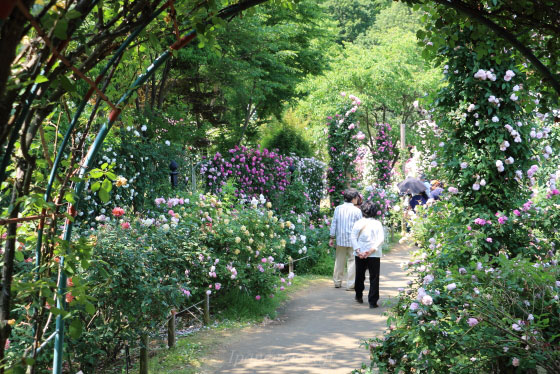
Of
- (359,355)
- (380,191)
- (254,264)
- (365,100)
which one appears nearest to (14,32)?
(359,355)

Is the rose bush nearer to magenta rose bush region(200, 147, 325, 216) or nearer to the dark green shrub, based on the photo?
magenta rose bush region(200, 147, 325, 216)

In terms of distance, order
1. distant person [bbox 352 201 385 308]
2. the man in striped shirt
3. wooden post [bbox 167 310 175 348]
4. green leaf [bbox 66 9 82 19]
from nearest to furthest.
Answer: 1. green leaf [bbox 66 9 82 19]
2. wooden post [bbox 167 310 175 348]
3. distant person [bbox 352 201 385 308]
4. the man in striped shirt

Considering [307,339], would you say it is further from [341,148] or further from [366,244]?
[341,148]

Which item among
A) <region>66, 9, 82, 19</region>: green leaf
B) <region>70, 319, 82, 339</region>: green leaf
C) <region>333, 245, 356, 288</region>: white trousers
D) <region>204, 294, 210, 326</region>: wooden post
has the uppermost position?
<region>66, 9, 82, 19</region>: green leaf

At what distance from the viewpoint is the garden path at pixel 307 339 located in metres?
5.13

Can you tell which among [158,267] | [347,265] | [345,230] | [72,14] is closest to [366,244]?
[345,230]

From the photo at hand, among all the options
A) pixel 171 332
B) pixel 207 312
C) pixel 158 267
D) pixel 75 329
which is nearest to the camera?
pixel 75 329

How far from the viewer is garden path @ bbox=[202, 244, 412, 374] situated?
5129mm

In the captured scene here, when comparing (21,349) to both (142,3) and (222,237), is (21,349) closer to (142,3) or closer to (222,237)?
(142,3)

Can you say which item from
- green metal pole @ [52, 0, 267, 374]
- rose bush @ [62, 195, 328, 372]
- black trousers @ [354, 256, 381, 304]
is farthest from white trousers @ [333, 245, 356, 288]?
green metal pole @ [52, 0, 267, 374]

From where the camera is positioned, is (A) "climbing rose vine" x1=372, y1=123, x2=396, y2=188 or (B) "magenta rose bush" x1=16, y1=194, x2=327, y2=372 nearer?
(B) "magenta rose bush" x1=16, y1=194, x2=327, y2=372

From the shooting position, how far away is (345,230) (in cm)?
878

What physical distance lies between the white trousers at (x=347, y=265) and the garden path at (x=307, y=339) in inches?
20.0

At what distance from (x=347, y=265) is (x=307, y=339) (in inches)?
128
